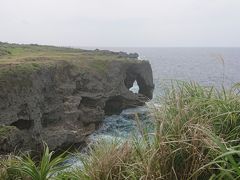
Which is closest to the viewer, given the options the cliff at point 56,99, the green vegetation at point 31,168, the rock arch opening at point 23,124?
the green vegetation at point 31,168

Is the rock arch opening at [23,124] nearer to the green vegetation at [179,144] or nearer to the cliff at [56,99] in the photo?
the cliff at [56,99]

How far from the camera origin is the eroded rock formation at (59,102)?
30.7m

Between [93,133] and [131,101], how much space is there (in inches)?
526

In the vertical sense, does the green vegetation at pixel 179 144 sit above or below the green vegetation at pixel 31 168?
above

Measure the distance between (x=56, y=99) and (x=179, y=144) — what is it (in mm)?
32720

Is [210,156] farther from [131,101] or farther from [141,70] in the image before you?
[141,70]

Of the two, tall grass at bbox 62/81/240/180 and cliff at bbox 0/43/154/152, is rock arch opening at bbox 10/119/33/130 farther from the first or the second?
tall grass at bbox 62/81/240/180

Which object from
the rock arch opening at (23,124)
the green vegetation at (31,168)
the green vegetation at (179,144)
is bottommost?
the rock arch opening at (23,124)

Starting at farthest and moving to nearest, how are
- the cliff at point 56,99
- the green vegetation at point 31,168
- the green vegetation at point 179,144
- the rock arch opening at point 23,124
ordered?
the rock arch opening at point 23,124
the cliff at point 56,99
the green vegetation at point 31,168
the green vegetation at point 179,144

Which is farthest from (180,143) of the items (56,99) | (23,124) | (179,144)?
(56,99)

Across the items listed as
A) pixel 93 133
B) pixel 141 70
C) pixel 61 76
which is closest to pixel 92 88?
pixel 61 76

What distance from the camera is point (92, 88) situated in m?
45.8

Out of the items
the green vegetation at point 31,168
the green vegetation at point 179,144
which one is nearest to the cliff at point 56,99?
the green vegetation at point 31,168

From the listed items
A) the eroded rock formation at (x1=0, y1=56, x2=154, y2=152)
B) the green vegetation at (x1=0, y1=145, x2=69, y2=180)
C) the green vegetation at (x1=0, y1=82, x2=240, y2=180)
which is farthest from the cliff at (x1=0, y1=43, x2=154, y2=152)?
the green vegetation at (x1=0, y1=82, x2=240, y2=180)
